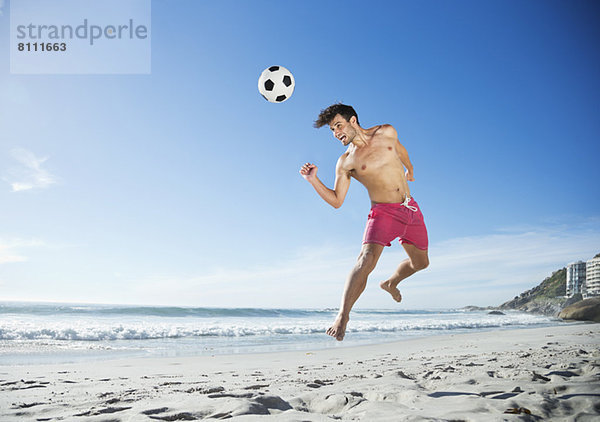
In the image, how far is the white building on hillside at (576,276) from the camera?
188 ft

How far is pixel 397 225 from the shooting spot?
4.00m

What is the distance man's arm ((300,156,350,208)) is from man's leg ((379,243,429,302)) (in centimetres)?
85

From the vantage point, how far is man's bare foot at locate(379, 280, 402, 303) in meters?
4.68

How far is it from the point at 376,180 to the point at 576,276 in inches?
2660

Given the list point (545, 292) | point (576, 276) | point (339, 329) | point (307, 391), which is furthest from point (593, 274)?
point (339, 329)

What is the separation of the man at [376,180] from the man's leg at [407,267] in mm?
14

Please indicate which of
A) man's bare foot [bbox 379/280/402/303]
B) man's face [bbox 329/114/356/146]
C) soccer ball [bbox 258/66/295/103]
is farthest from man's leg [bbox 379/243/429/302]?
soccer ball [bbox 258/66/295/103]

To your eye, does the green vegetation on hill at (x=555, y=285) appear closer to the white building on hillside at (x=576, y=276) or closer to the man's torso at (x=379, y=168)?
the white building on hillside at (x=576, y=276)

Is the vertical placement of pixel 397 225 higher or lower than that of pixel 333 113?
lower

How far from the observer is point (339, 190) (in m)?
4.07

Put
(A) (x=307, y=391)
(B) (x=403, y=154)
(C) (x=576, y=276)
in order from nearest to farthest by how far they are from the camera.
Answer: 1. (A) (x=307, y=391)
2. (B) (x=403, y=154)
3. (C) (x=576, y=276)

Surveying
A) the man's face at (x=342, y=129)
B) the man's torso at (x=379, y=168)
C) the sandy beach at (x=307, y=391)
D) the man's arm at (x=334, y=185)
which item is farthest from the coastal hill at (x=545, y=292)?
the man's face at (x=342, y=129)

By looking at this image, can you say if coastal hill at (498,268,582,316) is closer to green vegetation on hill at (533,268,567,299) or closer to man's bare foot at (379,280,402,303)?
green vegetation on hill at (533,268,567,299)

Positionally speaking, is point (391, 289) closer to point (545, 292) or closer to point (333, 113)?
point (333, 113)
